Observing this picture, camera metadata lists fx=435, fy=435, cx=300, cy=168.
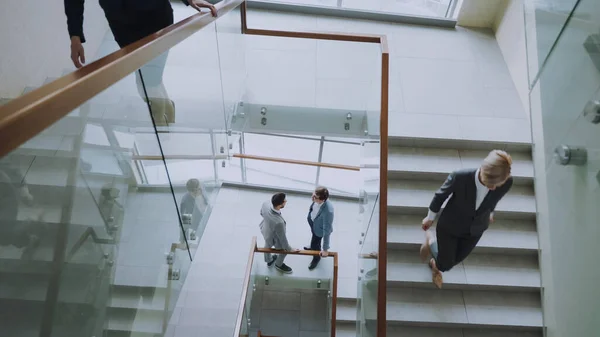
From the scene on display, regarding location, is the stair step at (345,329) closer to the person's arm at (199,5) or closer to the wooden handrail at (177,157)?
the wooden handrail at (177,157)

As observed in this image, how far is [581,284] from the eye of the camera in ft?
8.63

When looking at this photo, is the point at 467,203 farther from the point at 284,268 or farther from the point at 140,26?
the point at 284,268

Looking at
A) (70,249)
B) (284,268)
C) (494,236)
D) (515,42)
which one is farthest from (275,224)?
(515,42)

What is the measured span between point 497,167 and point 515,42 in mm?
3821

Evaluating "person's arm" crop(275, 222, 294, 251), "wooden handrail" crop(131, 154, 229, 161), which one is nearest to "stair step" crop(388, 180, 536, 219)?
"person's arm" crop(275, 222, 294, 251)

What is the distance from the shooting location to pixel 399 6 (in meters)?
7.46

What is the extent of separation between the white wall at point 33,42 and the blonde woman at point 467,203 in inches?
160

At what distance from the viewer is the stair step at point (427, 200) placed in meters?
4.34

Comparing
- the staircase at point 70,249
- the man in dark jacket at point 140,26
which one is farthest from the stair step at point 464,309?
the man in dark jacket at point 140,26

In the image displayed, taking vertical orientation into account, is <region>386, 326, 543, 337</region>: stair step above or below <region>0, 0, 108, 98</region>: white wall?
below

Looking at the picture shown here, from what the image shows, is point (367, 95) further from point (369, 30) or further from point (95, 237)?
point (95, 237)

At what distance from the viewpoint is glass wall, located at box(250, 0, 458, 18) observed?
6863 millimetres

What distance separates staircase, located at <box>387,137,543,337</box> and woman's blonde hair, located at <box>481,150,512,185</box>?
4.84ft

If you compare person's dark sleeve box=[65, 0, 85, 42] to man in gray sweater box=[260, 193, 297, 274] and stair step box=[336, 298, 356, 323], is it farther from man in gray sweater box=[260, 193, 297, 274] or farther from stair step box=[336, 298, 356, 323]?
stair step box=[336, 298, 356, 323]
